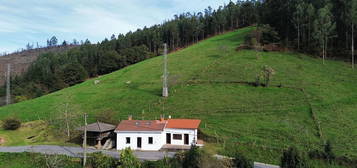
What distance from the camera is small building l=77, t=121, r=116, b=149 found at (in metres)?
37.9

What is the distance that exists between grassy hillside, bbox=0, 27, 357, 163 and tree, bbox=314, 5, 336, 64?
15.9 ft

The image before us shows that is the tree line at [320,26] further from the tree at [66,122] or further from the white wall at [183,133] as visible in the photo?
the tree at [66,122]

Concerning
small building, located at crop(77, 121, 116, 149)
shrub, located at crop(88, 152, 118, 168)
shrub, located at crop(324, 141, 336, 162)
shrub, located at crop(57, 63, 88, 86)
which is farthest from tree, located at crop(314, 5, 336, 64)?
shrub, located at crop(57, 63, 88, 86)

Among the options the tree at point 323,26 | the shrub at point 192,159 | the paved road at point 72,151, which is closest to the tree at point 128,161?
the paved road at point 72,151

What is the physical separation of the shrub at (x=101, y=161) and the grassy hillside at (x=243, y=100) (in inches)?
549

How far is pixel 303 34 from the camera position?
2761 inches

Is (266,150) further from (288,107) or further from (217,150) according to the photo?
(288,107)

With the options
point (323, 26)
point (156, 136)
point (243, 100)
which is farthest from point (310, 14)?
point (156, 136)

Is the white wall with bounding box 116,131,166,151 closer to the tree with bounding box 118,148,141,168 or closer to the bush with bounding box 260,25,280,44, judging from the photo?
the tree with bounding box 118,148,141,168

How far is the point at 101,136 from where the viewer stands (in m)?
38.1

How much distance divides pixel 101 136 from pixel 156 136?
7680 millimetres

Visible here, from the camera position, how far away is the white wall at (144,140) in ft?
121

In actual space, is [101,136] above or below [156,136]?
below

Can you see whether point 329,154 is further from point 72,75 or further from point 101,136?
point 72,75
